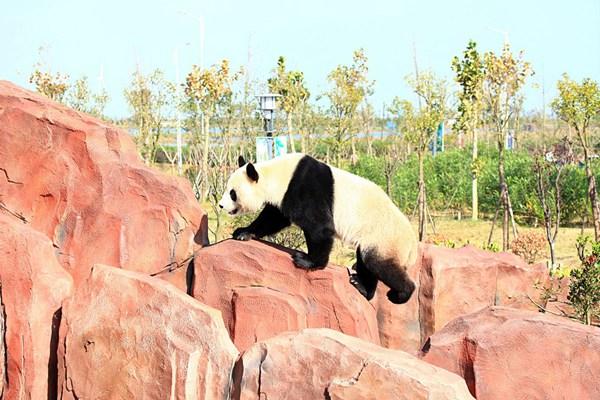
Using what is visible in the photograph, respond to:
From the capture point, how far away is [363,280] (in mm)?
5711

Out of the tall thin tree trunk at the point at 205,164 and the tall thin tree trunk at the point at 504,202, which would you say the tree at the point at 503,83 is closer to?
the tall thin tree trunk at the point at 504,202

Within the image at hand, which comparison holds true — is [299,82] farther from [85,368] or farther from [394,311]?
[85,368]

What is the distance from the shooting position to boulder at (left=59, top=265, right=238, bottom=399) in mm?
3881

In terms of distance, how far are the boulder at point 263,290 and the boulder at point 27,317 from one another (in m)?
1.00

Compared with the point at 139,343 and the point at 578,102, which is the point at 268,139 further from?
the point at 139,343

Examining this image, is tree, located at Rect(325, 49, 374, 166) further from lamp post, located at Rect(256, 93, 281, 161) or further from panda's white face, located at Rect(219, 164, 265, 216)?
panda's white face, located at Rect(219, 164, 265, 216)

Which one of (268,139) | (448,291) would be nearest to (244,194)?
A: (448,291)

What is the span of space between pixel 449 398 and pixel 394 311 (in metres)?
2.77

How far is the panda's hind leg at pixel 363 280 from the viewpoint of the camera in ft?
18.6

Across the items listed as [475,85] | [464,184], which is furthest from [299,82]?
[475,85]

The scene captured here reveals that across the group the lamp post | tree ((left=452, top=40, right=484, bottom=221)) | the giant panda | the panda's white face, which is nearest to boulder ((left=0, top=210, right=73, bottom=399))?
the giant panda

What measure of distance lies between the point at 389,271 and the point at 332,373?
6.81 feet

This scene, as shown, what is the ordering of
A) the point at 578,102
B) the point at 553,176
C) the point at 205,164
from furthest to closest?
the point at 553,176, the point at 205,164, the point at 578,102

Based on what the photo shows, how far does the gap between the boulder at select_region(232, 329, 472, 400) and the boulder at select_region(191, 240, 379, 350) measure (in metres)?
1.16
